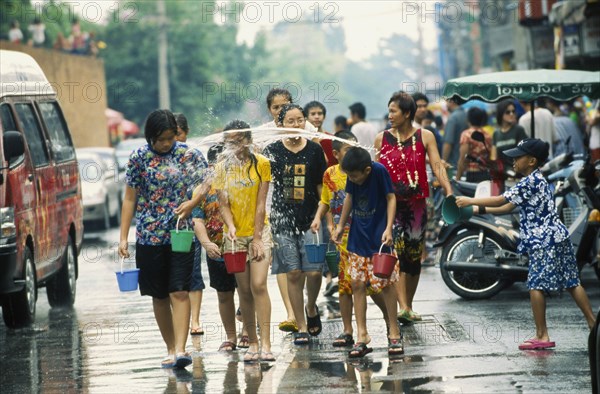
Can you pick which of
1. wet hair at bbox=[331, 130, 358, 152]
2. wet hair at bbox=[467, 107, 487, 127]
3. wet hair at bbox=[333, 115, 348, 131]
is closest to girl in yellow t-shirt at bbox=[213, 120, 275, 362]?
wet hair at bbox=[331, 130, 358, 152]

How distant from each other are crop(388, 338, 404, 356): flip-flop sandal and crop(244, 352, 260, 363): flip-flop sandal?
0.97 metres

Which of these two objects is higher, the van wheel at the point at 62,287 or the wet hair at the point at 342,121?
the wet hair at the point at 342,121

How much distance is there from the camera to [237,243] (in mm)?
9539

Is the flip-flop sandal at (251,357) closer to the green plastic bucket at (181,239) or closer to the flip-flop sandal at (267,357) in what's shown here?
the flip-flop sandal at (267,357)

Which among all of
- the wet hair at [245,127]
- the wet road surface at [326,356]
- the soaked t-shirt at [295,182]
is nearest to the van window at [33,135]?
the wet road surface at [326,356]

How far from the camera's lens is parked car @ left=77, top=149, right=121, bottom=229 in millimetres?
26078

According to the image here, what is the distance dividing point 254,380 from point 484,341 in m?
2.15

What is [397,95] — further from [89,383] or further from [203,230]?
[89,383]

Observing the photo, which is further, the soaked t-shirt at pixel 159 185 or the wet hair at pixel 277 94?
the wet hair at pixel 277 94

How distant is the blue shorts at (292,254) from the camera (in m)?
10.4

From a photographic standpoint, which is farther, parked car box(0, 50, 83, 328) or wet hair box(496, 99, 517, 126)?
wet hair box(496, 99, 517, 126)

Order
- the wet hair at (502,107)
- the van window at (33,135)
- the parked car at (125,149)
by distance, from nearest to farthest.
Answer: the van window at (33,135)
the wet hair at (502,107)
the parked car at (125,149)

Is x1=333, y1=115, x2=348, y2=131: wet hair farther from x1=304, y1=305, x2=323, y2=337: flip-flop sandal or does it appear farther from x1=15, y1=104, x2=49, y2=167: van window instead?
x1=304, y1=305, x2=323, y2=337: flip-flop sandal

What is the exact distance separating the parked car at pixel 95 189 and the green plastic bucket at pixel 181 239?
16507 mm
